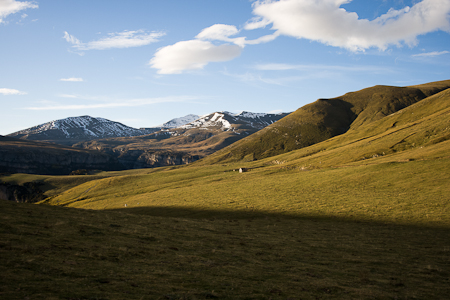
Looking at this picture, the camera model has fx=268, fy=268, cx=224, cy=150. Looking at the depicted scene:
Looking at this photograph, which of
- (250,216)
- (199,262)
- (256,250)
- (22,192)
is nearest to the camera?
(199,262)

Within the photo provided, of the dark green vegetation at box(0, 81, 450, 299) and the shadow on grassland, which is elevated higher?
the dark green vegetation at box(0, 81, 450, 299)

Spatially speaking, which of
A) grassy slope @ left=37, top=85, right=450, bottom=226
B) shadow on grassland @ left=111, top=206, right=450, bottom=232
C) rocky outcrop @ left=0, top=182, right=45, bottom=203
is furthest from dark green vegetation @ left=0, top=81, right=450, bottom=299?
rocky outcrop @ left=0, top=182, right=45, bottom=203

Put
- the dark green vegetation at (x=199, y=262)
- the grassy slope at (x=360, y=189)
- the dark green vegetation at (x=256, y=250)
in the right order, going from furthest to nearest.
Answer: the grassy slope at (x=360, y=189), the dark green vegetation at (x=256, y=250), the dark green vegetation at (x=199, y=262)

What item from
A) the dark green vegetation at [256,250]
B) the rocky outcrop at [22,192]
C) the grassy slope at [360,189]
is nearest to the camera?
the dark green vegetation at [256,250]

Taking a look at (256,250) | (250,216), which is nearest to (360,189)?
(250,216)

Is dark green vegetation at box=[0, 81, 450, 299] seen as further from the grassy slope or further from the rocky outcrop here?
the rocky outcrop

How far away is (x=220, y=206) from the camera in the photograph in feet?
205

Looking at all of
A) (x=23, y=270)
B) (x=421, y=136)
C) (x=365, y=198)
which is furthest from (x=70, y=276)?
(x=421, y=136)

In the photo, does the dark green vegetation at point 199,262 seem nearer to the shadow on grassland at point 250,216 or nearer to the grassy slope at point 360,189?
the shadow on grassland at point 250,216

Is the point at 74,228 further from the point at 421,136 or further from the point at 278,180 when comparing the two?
the point at 421,136

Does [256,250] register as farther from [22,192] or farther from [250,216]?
[22,192]

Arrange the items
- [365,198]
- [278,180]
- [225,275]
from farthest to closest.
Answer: [278,180] → [365,198] → [225,275]

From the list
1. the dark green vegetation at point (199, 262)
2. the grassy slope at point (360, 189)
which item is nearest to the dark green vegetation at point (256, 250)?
the dark green vegetation at point (199, 262)

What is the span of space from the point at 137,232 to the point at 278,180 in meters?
64.4
